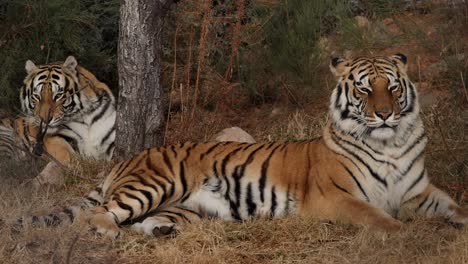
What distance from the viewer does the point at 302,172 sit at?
5645mm

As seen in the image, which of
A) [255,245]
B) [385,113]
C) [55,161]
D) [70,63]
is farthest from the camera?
[70,63]

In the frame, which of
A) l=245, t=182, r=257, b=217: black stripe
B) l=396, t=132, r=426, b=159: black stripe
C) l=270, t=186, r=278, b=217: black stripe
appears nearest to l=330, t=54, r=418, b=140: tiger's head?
l=396, t=132, r=426, b=159: black stripe

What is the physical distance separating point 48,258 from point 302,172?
1.84 m

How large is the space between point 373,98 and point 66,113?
320 cm

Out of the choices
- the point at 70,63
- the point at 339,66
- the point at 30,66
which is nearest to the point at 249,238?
the point at 339,66

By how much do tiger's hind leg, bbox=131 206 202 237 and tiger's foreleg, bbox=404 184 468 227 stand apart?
4.64 ft

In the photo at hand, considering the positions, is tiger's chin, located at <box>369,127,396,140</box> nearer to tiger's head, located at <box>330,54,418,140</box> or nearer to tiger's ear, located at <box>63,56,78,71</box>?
tiger's head, located at <box>330,54,418,140</box>

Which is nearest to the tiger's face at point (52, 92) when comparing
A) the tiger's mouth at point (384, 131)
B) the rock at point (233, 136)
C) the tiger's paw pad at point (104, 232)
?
the rock at point (233, 136)

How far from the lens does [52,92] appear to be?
7547mm

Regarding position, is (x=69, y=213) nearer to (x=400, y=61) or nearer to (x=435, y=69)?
(x=400, y=61)

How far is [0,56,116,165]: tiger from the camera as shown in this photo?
753 cm

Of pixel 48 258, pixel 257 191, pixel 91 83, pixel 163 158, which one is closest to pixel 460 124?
pixel 257 191

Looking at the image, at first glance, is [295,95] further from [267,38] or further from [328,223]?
[328,223]

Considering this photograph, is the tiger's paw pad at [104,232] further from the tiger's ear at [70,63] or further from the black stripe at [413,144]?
the tiger's ear at [70,63]
